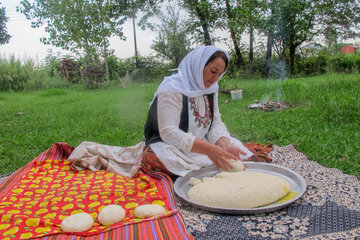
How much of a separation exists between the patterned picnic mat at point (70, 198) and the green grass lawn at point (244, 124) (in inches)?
27.3

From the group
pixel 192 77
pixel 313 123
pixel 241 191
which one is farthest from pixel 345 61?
pixel 241 191

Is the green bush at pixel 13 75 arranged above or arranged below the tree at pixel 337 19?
below

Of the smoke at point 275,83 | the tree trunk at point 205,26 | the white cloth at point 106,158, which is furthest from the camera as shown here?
the tree trunk at point 205,26

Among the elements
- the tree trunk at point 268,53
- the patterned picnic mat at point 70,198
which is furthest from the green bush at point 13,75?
the patterned picnic mat at point 70,198

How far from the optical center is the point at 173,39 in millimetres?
9500

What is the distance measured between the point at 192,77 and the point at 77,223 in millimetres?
1240

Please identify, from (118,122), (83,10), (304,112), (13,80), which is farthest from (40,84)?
(304,112)

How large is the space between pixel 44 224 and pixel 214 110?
1450mm

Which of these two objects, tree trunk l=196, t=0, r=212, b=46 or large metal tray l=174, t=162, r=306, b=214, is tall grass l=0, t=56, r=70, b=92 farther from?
large metal tray l=174, t=162, r=306, b=214

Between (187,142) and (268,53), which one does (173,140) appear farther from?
(268,53)

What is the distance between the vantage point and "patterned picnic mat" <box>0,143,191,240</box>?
149cm

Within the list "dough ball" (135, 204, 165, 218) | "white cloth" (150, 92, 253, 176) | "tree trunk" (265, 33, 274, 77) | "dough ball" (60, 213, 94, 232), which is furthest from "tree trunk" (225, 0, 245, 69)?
"dough ball" (60, 213, 94, 232)

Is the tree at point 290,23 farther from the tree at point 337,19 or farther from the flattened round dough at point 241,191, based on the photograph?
the flattened round dough at point 241,191

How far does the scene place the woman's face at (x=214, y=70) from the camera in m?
2.12
